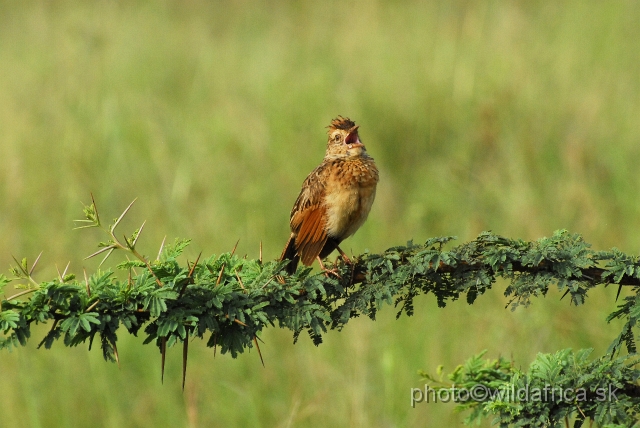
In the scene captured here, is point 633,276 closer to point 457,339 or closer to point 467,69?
point 457,339

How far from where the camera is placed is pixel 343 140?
4.16 m

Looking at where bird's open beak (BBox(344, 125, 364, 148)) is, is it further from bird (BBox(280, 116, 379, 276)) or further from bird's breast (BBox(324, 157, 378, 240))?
bird's breast (BBox(324, 157, 378, 240))

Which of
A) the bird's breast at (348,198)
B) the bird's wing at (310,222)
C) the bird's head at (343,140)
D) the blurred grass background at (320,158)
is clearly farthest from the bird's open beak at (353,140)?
the blurred grass background at (320,158)

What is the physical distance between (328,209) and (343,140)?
26.5 inches

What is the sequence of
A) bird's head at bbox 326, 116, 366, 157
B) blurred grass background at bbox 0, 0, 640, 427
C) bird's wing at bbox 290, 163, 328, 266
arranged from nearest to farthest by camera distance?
bird's wing at bbox 290, 163, 328, 266
bird's head at bbox 326, 116, 366, 157
blurred grass background at bbox 0, 0, 640, 427

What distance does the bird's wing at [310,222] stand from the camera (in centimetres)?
353

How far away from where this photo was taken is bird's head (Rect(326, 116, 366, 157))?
4059 millimetres

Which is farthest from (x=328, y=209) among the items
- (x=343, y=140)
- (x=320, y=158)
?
(x=320, y=158)

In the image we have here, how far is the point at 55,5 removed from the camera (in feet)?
39.9

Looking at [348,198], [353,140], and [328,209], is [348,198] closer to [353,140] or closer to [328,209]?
[328,209]

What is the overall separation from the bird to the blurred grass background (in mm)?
702

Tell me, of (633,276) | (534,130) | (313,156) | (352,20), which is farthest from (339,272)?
(352,20)

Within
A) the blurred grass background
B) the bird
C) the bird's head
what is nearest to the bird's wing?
the bird

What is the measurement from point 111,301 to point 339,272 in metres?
0.81
